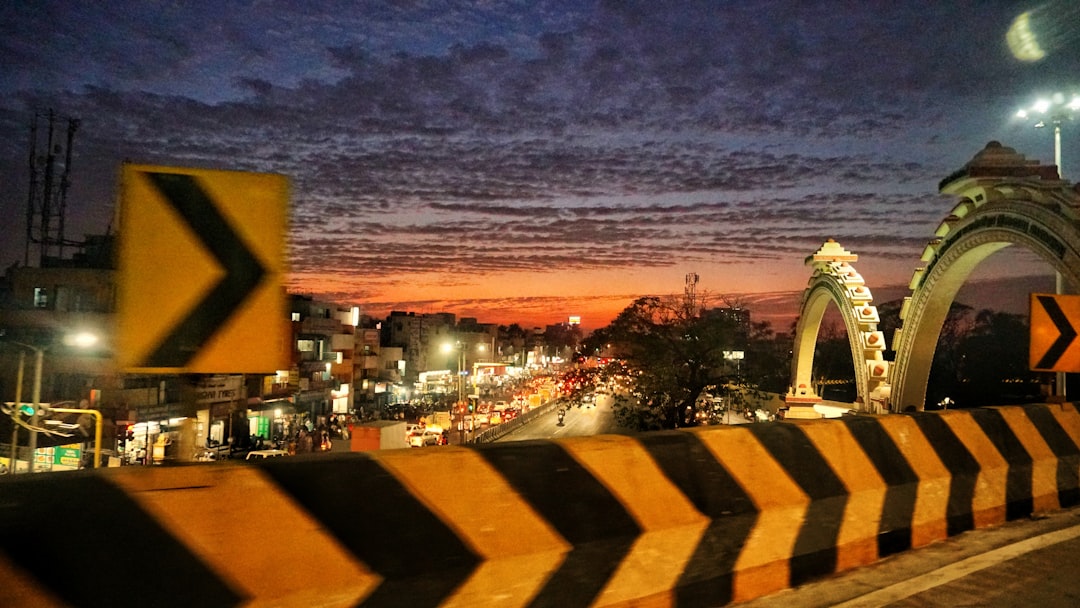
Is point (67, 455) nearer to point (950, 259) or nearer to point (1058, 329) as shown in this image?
point (1058, 329)

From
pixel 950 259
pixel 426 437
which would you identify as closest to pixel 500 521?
pixel 950 259

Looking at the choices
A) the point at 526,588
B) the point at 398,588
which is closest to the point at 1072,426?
the point at 526,588

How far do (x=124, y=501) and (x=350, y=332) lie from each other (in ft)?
189

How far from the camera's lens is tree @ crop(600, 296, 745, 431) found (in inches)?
1009

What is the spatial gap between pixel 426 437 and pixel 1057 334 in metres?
35.1

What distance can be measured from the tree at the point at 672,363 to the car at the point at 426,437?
14958 mm

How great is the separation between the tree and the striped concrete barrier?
19.2 metres

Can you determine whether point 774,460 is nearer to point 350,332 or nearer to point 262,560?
point 262,560

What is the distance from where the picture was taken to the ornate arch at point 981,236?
16.2 metres

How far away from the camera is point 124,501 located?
295 centimetres

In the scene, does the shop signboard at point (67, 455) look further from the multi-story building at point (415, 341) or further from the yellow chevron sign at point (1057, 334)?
the multi-story building at point (415, 341)

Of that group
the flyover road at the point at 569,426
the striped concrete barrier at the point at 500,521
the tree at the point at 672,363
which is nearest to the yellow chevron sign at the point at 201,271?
the striped concrete barrier at the point at 500,521

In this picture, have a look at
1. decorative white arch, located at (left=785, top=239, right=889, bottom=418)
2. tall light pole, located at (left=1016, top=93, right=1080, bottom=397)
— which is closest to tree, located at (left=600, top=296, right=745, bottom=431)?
decorative white arch, located at (left=785, top=239, right=889, bottom=418)

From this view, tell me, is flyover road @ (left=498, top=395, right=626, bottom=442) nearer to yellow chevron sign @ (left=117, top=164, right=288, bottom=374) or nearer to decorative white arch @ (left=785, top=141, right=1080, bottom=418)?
decorative white arch @ (left=785, top=141, right=1080, bottom=418)
